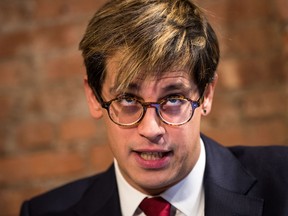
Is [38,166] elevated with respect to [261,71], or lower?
lower

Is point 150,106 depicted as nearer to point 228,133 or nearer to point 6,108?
point 228,133

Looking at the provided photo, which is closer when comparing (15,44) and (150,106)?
(150,106)

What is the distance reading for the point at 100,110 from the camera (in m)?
1.42

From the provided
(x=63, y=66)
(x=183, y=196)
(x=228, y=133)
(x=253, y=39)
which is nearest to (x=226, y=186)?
(x=183, y=196)

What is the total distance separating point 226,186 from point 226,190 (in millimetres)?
15

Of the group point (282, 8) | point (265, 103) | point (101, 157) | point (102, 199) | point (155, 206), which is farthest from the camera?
point (101, 157)

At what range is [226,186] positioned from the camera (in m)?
1.39

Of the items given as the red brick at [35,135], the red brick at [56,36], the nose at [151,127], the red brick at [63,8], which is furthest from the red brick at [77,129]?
the nose at [151,127]

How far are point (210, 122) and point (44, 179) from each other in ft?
2.21

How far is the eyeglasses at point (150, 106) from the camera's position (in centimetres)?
125

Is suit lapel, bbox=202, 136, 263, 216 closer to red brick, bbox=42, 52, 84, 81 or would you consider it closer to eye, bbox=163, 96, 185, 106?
eye, bbox=163, 96, 185, 106

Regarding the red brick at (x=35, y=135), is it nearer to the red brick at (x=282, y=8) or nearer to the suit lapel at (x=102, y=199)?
the suit lapel at (x=102, y=199)

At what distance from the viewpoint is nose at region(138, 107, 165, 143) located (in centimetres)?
122

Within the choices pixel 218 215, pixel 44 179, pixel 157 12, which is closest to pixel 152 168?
pixel 218 215
